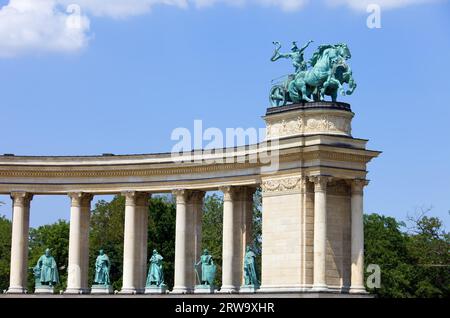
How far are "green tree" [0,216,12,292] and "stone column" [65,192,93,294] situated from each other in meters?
65.4

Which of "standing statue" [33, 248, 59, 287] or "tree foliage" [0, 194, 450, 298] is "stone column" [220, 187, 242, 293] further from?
"tree foliage" [0, 194, 450, 298]

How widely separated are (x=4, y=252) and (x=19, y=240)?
247 feet

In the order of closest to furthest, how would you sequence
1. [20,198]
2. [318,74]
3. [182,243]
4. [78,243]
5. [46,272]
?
1. [318,74]
2. [182,243]
3. [78,243]
4. [20,198]
5. [46,272]

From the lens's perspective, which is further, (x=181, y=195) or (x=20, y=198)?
(x=20, y=198)

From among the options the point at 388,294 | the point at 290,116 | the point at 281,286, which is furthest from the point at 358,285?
the point at 388,294

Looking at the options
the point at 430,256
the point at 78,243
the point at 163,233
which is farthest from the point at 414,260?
the point at 78,243

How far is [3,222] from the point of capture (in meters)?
182

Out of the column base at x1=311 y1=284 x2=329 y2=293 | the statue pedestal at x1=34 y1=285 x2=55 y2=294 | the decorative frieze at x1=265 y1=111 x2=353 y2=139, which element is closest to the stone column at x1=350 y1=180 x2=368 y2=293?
the column base at x1=311 y1=284 x2=329 y2=293

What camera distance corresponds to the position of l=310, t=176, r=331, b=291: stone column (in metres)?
78.1

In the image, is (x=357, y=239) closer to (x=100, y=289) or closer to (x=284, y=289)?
(x=284, y=289)

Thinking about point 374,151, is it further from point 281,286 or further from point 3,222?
point 3,222

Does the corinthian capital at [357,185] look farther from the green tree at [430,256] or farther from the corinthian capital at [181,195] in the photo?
the green tree at [430,256]

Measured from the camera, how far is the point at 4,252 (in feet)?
547

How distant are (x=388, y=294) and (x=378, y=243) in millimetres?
8077
